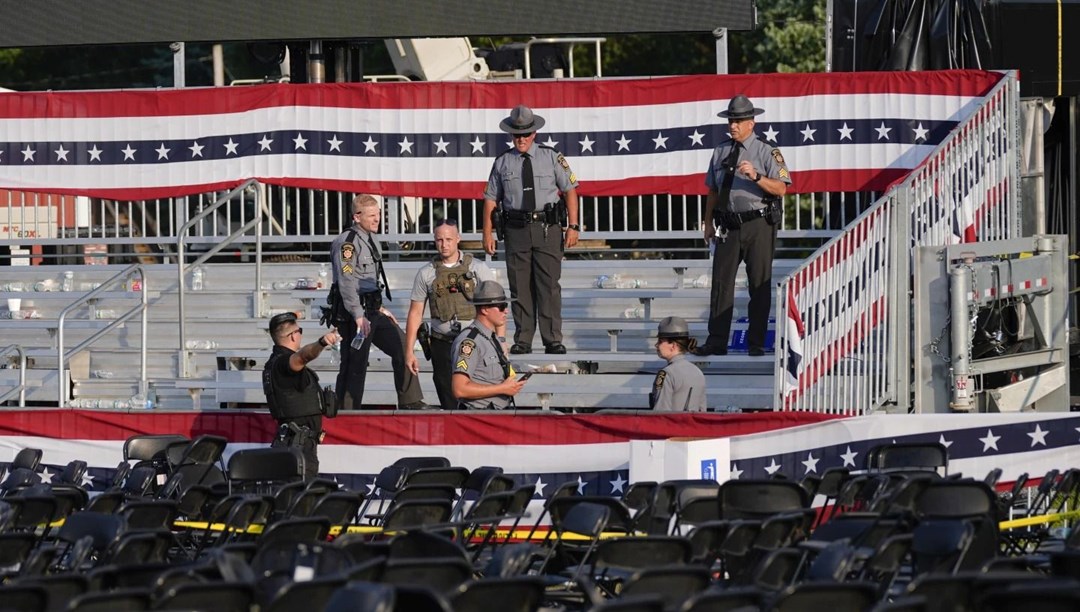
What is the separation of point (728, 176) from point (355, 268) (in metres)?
2.80

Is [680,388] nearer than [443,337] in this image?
Yes

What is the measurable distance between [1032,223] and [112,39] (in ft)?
27.1

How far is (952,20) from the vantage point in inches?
687

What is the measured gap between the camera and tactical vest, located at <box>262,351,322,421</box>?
42.6 ft

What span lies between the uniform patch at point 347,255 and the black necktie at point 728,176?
2.73 m

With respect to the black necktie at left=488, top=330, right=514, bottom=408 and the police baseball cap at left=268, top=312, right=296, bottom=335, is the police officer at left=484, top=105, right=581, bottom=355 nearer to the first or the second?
the black necktie at left=488, top=330, right=514, bottom=408

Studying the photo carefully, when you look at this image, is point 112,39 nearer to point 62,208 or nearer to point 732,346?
point 62,208

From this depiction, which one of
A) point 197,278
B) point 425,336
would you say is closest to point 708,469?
point 425,336

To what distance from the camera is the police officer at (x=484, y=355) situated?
12.7 meters

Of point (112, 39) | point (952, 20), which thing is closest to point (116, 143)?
point (112, 39)

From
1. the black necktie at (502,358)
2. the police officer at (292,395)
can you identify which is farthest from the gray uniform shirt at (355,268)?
the black necktie at (502,358)

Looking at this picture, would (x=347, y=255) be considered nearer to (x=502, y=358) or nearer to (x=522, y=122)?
(x=502, y=358)

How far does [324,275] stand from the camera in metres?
17.8

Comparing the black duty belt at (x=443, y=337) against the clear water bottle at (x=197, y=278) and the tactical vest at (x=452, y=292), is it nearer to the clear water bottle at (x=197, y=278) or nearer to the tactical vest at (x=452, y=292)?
the tactical vest at (x=452, y=292)
